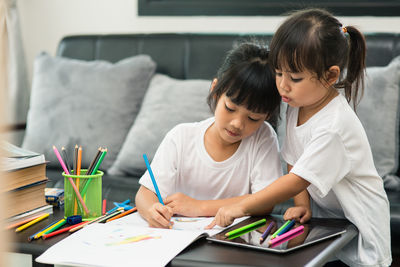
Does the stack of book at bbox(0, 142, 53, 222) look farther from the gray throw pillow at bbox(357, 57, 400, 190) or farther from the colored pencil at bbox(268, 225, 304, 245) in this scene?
the gray throw pillow at bbox(357, 57, 400, 190)

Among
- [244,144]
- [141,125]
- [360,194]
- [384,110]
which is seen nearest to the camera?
[360,194]

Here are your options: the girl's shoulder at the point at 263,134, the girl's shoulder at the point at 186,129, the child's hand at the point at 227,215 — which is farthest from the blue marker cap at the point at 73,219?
the girl's shoulder at the point at 263,134

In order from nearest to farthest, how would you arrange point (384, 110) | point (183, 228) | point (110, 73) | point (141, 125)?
point (183, 228)
point (384, 110)
point (141, 125)
point (110, 73)

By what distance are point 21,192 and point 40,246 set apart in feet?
0.67

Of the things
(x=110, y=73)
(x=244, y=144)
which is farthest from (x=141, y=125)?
(x=244, y=144)

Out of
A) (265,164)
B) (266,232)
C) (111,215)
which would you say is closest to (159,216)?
(111,215)

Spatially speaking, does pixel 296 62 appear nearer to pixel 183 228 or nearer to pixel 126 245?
pixel 183 228

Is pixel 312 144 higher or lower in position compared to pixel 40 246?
higher

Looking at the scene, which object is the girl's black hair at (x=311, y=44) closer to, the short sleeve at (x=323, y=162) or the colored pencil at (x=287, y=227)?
the short sleeve at (x=323, y=162)

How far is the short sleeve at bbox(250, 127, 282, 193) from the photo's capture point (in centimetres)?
126

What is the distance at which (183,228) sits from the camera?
1030 millimetres

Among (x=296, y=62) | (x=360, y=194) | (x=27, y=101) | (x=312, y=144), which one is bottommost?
(x=27, y=101)

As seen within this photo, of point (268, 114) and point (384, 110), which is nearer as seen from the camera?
point (268, 114)

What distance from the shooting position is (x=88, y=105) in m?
2.37
